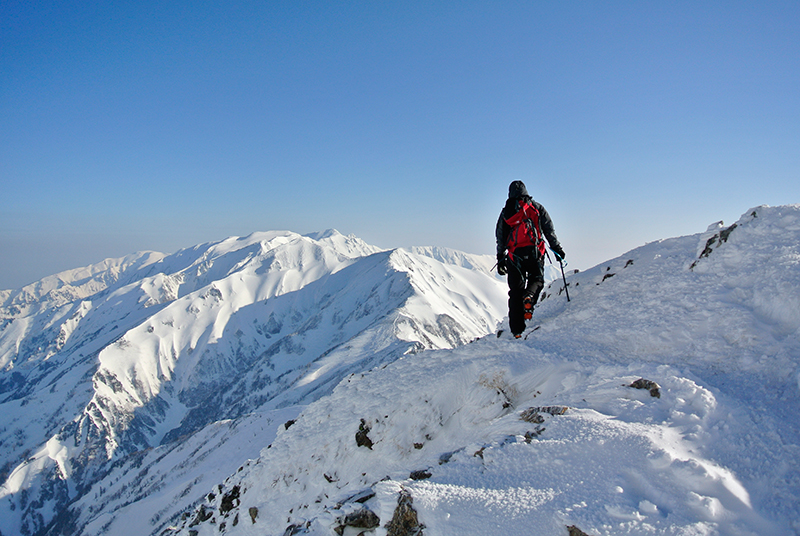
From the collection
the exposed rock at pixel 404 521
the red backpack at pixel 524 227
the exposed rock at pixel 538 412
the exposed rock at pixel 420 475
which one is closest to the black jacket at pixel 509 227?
the red backpack at pixel 524 227

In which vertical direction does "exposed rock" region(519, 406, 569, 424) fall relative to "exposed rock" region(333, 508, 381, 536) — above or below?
above

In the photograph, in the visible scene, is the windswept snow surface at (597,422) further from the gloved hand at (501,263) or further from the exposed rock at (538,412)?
the gloved hand at (501,263)

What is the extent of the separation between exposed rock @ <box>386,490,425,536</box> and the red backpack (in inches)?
299

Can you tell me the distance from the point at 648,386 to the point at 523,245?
509 centimetres

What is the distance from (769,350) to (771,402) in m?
1.64

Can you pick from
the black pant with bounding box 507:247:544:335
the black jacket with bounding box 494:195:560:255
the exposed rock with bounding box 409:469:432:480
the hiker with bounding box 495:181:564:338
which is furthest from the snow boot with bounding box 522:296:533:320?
the exposed rock with bounding box 409:469:432:480

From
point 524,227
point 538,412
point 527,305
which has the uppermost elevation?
point 524,227

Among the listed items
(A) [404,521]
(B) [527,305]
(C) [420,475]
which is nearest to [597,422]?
(C) [420,475]

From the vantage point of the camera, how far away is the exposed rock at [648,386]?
7430 millimetres

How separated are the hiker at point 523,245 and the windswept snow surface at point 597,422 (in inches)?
53.3

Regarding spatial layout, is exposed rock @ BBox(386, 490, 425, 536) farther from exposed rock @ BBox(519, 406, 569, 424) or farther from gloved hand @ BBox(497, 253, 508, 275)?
gloved hand @ BBox(497, 253, 508, 275)

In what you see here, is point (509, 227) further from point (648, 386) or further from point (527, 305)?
point (648, 386)

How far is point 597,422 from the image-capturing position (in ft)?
22.3

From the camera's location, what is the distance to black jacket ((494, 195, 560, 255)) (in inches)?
464
